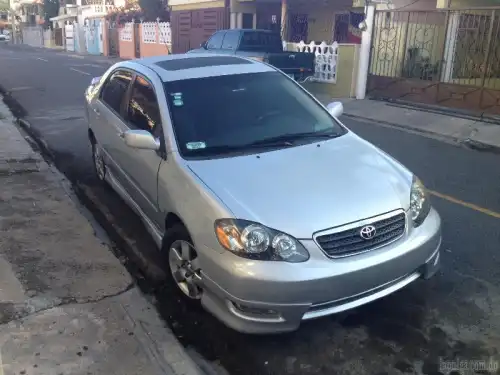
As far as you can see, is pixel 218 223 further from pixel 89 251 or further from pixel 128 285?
pixel 89 251

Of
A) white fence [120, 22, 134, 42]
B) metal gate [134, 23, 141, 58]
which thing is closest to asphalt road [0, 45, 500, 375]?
metal gate [134, 23, 141, 58]

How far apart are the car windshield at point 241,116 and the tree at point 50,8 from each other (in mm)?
56143

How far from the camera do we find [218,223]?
3.10 m

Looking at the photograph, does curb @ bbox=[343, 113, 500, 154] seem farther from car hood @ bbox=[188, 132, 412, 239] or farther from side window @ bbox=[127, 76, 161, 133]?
side window @ bbox=[127, 76, 161, 133]

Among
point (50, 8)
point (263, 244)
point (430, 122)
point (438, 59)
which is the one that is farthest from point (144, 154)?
point (50, 8)

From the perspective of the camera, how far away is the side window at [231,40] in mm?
13977

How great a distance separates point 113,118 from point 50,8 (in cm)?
5579

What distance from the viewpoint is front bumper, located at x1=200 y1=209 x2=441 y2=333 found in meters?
2.89

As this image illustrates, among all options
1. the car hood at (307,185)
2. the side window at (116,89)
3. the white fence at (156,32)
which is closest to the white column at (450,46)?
the side window at (116,89)

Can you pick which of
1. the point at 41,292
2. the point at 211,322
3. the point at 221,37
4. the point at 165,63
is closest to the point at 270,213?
the point at 211,322

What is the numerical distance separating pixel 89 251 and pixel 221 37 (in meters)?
11.3

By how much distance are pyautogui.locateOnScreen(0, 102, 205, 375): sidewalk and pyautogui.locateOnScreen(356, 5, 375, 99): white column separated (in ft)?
31.2

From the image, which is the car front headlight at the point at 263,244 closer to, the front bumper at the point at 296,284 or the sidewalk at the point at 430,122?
the front bumper at the point at 296,284

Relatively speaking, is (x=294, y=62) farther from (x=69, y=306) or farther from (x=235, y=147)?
(x=69, y=306)
